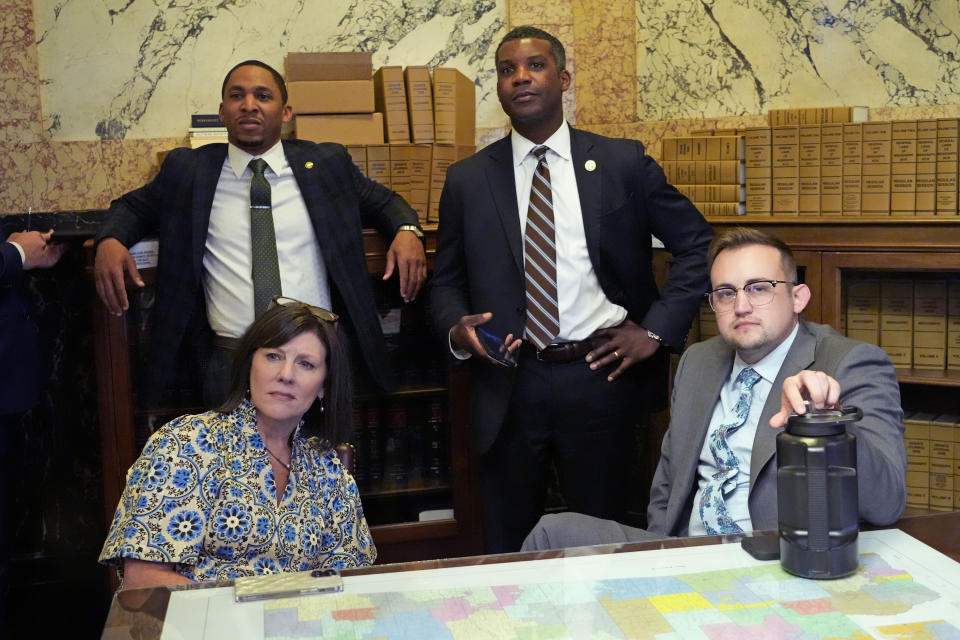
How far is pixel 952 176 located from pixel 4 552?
323 centimetres

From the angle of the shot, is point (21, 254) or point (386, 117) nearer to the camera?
point (21, 254)

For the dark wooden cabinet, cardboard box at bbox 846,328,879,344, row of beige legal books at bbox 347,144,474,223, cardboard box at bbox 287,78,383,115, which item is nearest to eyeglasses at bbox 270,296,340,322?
the dark wooden cabinet

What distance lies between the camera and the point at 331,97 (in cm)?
382

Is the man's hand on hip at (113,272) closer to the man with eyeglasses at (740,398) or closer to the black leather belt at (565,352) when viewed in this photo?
the black leather belt at (565,352)

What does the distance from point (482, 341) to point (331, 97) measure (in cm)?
131

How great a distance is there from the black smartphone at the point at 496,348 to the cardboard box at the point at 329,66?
133 cm

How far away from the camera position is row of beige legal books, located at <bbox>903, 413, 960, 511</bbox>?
347 centimetres

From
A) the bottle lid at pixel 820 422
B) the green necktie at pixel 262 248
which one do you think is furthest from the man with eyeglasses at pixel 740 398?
the green necktie at pixel 262 248

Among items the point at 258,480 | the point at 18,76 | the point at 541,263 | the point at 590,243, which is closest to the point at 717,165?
the point at 590,243

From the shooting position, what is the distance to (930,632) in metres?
1.46

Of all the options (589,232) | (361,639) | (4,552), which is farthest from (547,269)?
(4,552)

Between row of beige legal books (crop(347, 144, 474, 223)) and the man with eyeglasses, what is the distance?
1577 millimetres

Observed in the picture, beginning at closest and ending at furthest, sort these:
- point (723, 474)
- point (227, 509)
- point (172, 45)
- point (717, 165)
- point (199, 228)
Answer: point (227, 509), point (723, 474), point (199, 228), point (717, 165), point (172, 45)

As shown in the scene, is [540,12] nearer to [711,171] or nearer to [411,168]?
[411,168]
